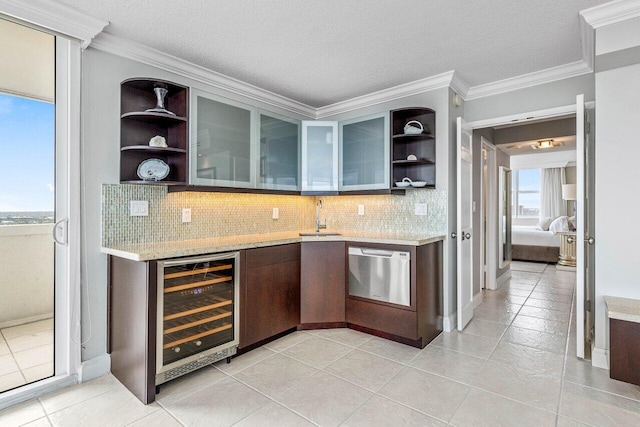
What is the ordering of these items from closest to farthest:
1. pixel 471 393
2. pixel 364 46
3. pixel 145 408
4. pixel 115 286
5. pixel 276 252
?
pixel 145 408
pixel 471 393
pixel 115 286
pixel 364 46
pixel 276 252

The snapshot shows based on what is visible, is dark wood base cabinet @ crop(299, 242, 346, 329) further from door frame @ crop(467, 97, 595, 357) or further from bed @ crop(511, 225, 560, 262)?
bed @ crop(511, 225, 560, 262)

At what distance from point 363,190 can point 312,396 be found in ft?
6.81

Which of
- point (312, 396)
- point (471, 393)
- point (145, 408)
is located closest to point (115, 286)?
point (145, 408)

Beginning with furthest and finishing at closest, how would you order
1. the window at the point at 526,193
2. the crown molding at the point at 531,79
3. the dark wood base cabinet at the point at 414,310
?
the window at the point at 526,193 → the crown molding at the point at 531,79 → the dark wood base cabinet at the point at 414,310

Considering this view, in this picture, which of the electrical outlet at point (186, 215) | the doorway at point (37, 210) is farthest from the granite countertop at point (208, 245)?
the doorway at point (37, 210)

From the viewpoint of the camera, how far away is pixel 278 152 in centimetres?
347

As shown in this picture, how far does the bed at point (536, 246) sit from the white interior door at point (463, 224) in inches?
188

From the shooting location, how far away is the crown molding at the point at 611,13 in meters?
2.06

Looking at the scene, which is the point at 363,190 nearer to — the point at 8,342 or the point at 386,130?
the point at 386,130

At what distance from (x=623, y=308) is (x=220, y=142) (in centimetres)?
311

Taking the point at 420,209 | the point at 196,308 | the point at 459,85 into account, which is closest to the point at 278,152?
the point at 420,209

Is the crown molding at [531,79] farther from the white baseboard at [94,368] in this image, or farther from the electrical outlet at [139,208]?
the white baseboard at [94,368]

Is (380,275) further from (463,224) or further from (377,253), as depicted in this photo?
(463,224)

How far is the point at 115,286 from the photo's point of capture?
234 cm
